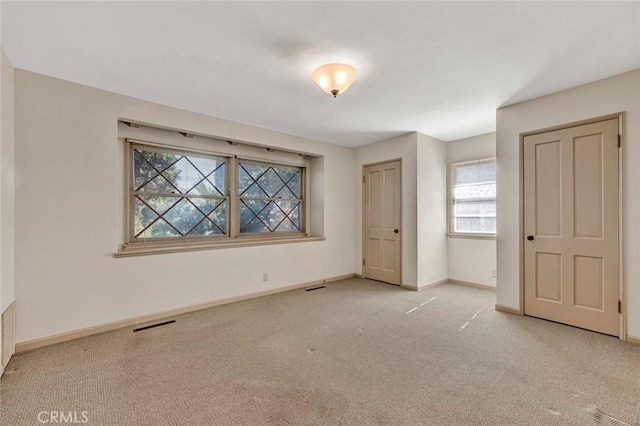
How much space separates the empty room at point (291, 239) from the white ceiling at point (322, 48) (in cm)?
2

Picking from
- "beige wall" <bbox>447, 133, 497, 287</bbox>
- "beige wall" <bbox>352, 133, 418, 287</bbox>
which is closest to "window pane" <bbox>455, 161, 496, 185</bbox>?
"beige wall" <bbox>447, 133, 497, 287</bbox>

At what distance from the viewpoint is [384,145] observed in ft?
16.0

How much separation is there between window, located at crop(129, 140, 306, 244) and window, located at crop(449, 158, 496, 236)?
2.65 m

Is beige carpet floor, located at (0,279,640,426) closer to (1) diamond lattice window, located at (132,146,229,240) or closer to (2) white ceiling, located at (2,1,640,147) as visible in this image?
(1) diamond lattice window, located at (132,146,229,240)

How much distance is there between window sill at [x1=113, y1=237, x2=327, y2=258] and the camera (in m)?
3.07

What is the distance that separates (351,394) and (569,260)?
108 inches

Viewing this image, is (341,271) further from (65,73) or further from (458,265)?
(65,73)

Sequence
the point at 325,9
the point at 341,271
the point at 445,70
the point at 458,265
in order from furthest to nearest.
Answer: the point at 341,271, the point at 458,265, the point at 445,70, the point at 325,9

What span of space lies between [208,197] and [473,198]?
13.6 feet

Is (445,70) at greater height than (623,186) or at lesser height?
greater

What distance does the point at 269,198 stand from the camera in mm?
4590

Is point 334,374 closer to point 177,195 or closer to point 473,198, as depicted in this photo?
point 177,195

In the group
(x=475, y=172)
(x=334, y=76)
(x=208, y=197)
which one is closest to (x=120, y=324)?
(x=208, y=197)

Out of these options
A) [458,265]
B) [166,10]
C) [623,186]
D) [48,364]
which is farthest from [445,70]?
[48,364]
